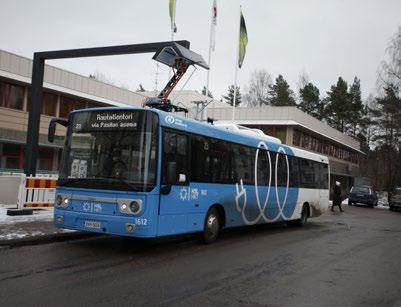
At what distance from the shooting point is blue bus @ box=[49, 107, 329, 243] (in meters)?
9.70

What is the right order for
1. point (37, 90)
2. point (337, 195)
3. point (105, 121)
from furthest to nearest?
1. point (337, 195)
2. point (37, 90)
3. point (105, 121)

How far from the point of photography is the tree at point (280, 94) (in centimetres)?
7994

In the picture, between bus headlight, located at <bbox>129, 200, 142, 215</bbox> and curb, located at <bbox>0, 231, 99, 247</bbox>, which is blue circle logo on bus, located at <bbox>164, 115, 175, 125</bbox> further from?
curb, located at <bbox>0, 231, 99, 247</bbox>

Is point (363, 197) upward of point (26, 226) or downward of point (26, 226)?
upward

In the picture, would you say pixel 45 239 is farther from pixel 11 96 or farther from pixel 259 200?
pixel 11 96

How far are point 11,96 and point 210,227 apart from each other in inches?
819

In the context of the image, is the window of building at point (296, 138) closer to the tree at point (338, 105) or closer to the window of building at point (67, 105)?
the window of building at point (67, 105)

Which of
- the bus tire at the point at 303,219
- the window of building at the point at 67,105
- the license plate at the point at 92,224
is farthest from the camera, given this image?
the window of building at the point at 67,105

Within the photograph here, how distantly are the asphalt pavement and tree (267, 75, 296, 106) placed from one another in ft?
223

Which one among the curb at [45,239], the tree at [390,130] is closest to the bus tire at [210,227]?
the curb at [45,239]

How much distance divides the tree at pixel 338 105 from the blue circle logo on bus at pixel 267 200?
213 feet

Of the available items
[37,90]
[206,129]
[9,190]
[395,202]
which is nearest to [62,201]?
[206,129]

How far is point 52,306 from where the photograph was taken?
6172 mm

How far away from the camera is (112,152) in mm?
9945
